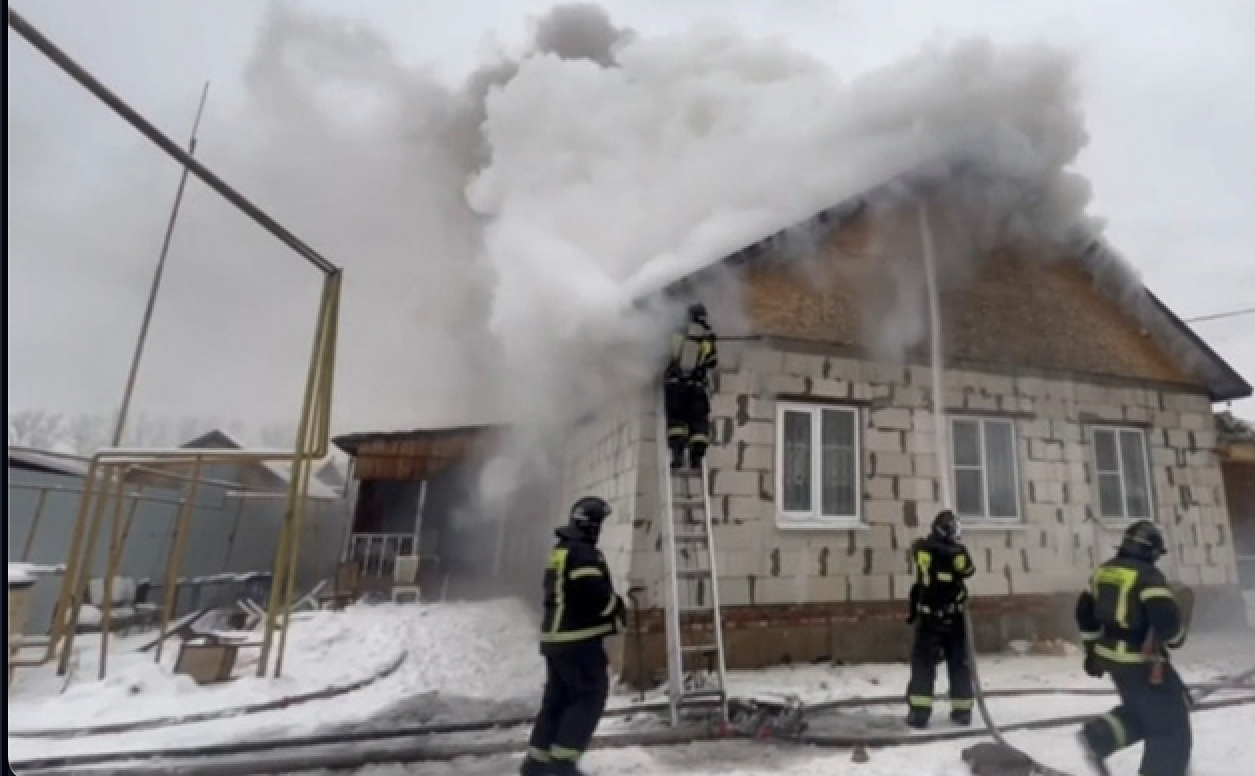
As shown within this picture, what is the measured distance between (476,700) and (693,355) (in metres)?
3.43

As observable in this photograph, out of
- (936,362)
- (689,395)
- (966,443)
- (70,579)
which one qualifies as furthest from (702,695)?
(70,579)

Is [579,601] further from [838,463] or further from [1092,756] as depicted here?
[838,463]

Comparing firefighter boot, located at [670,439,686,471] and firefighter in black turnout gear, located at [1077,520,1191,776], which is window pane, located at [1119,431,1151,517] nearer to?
firefighter in black turnout gear, located at [1077,520,1191,776]

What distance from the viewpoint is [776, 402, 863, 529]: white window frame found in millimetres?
6504

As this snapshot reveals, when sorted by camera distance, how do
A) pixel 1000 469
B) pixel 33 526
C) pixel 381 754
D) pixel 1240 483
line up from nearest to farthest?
pixel 381 754 → pixel 1000 469 → pixel 33 526 → pixel 1240 483

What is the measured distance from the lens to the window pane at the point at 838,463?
6.75m

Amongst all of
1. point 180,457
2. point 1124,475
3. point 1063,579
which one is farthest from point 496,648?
point 1124,475

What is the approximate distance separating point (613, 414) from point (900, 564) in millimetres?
3181

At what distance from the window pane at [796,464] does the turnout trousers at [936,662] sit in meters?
1.85

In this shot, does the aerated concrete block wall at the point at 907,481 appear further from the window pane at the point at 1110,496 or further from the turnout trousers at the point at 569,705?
the turnout trousers at the point at 569,705

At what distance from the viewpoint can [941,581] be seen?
4.90 meters

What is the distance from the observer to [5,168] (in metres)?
3.13

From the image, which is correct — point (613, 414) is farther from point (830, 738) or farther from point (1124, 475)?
point (1124, 475)

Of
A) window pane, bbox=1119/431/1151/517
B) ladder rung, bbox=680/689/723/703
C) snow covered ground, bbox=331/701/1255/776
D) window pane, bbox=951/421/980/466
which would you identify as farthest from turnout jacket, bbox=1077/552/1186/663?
window pane, bbox=1119/431/1151/517
